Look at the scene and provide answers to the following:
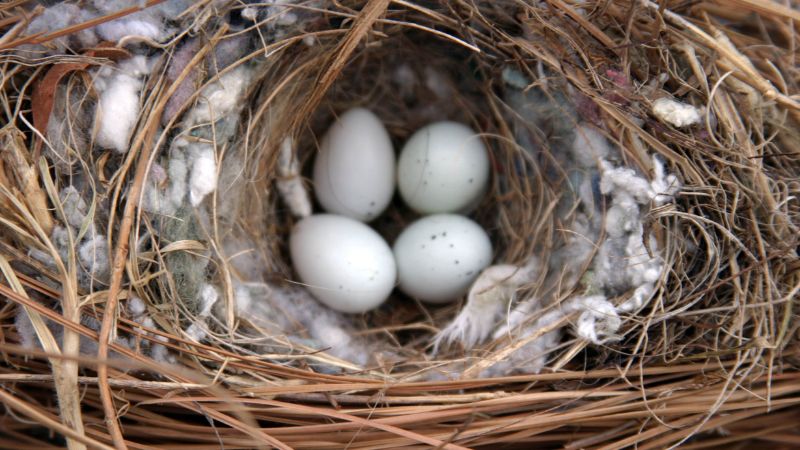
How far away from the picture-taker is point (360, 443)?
2.87 ft

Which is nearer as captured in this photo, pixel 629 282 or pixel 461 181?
pixel 629 282

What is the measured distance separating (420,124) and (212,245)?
0.52 m

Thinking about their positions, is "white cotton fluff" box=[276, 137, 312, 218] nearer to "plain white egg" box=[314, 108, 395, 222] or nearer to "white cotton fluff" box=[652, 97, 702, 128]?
"plain white egg" box=[314, 108, 395, 222]

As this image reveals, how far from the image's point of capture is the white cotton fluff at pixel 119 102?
883 mm

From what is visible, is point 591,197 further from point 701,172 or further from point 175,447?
point 175,447

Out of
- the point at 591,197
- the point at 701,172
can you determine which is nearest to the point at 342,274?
the point at 591,197

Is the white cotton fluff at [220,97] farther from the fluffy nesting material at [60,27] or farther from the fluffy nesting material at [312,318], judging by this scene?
the fluffy nesting material at [312,318]

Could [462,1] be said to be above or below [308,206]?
above

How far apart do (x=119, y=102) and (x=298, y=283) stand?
14.6 inches

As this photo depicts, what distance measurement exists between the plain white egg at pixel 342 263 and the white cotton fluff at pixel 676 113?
1.70 feet

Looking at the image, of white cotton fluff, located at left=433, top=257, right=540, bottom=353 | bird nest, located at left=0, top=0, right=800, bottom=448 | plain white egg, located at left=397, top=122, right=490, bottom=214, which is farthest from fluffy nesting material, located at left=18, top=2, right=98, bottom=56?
white cotton fluff, located at left=433, top=257, right=540, bottom=353

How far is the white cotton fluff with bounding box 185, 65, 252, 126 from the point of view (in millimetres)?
936

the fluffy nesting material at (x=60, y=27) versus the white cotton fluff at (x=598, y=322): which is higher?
the fluffy nesting material at (x=60, y=27)

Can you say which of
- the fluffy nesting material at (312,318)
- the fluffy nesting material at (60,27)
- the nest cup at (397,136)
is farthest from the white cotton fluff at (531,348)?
the fluffy nesting material at (60,27)
